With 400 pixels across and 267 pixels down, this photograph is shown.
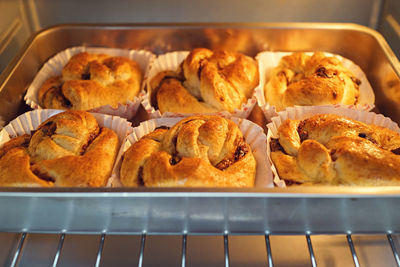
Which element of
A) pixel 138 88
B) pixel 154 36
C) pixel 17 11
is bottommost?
pixel 138 88

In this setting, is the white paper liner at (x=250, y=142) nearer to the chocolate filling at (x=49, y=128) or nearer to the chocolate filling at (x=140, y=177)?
the chocolate filling at (x=140, y=177)

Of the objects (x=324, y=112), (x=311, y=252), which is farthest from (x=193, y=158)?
(x=324, y=112)

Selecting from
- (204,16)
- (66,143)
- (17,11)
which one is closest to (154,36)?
(204,16)

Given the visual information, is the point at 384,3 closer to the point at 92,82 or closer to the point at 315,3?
the point at 315,3

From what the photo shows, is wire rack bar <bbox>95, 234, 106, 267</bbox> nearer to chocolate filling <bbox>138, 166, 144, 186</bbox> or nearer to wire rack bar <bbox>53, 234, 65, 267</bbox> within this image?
wire rack bar <bbox>53, 234, 65, 267</bbox>

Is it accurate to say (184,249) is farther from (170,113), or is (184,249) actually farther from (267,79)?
(267,79)

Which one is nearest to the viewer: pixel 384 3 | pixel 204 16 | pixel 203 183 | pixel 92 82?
pixel 203 183

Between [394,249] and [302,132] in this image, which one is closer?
[394,249]
